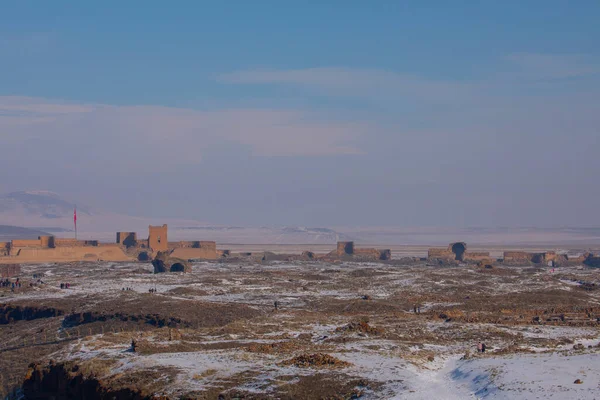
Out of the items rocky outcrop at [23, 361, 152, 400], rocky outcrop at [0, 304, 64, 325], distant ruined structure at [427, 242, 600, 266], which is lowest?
rocky outcrop at [23, 361, 152, 400]

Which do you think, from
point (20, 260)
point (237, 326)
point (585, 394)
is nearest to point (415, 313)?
point (237, 326)

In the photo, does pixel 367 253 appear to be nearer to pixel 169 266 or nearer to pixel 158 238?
pixel 158 238

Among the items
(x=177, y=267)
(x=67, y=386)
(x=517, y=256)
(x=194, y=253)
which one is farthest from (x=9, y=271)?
(x=517, y=256)

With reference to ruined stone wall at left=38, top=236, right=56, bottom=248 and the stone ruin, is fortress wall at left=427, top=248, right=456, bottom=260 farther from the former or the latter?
ruined stone wall at left=38, top=236, right=56, bottom=248

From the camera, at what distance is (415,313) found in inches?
1486

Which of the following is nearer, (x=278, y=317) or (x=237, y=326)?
(x=237, y=326)

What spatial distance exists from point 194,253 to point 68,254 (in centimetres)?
1413

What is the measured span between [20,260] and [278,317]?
172ft

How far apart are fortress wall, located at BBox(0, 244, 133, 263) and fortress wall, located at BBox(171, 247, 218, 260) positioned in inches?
206

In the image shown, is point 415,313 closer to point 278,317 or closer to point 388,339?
point 278,317

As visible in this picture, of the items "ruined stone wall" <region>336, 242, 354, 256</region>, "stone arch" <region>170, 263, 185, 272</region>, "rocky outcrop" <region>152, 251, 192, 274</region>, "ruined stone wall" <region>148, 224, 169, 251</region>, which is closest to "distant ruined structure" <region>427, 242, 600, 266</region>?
"ruined stone wall" <region>336, 242, 354, 256</region>

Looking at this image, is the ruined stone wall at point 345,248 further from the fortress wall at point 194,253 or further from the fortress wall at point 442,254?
the fortress wall at point 194,253

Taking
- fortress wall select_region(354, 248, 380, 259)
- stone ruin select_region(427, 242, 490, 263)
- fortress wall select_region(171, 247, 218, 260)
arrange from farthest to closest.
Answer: fortress wall select_region(354, 248, 380, 259) → stone ruin select_region(427, 242, 490, 263) → fortress wall select_region(171, 247, 218, 260)

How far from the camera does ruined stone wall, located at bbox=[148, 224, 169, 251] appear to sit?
9244 centimetres
